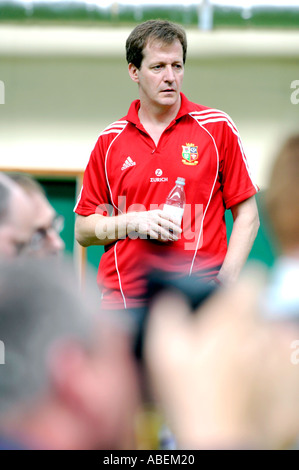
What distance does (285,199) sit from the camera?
2.77 ft

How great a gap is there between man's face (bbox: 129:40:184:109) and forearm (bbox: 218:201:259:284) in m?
0.54

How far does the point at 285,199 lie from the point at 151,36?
5.65 feet

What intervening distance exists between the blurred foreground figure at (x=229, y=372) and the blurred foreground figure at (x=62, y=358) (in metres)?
0.05

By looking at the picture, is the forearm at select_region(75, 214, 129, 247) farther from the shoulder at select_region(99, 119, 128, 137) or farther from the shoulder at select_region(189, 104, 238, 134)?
the shoulder at select_region(189, 104, 238, 134)

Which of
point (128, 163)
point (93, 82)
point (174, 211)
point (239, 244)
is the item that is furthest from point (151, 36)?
point (93, 82)

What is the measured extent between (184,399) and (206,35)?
186 inches

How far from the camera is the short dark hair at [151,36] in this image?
93.6 inches

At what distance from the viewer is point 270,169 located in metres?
0.89

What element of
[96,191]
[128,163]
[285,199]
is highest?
[285,199]

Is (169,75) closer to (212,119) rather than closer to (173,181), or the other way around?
(212,119)

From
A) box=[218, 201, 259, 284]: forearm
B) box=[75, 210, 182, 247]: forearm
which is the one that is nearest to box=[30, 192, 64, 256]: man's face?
box=[75, 210, 182, 247]: forearm

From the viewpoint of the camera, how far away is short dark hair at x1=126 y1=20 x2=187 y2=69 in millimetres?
2377

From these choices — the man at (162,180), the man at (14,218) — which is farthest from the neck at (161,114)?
the man at (14,218)

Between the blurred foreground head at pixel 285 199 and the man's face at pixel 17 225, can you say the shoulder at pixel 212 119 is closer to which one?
the man's face at pixel 17 225
